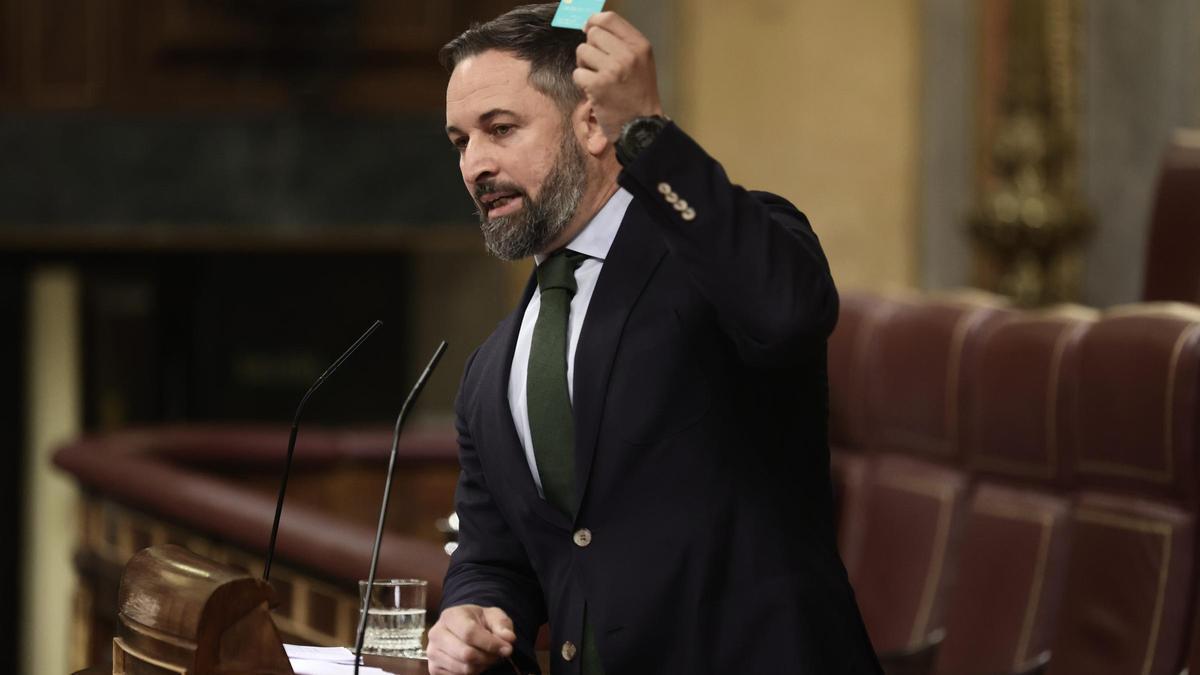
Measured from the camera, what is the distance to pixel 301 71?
5844 millimetres

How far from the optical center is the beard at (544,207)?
1659 mm

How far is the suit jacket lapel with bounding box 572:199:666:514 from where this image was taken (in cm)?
157

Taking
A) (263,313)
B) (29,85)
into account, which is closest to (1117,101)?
(263,313)

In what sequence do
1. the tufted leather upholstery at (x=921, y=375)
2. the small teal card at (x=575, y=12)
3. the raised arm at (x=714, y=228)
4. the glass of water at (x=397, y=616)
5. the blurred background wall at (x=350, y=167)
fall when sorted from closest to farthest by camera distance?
the raised arm at (x=714, y=228), the small teal card at (x=575, y=12), the glass of water at (x=397, y=616), the tufted leather upholstery at (x=921, y=375), the blurred background wall at (x=350, y=167)

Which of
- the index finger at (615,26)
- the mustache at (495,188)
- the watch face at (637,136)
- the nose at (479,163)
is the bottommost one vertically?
the mustache at (495,188)

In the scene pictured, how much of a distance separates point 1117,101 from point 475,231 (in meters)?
2.25

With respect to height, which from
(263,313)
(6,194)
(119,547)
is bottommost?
(119,547)

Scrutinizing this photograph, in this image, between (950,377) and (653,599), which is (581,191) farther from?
(950,377)

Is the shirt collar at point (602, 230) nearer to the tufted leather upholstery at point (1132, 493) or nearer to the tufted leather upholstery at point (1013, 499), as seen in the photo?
the tufted leather upholstery at point (1132, 493)

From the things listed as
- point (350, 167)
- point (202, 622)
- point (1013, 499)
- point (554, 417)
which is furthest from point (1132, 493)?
point (350, 167)

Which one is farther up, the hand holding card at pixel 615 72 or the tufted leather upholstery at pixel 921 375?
the hand holding card at pixel 615 72

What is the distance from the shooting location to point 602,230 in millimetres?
1694

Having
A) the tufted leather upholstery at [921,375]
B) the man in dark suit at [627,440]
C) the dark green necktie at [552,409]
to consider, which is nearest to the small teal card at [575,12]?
the man in dark suit at [627,440]

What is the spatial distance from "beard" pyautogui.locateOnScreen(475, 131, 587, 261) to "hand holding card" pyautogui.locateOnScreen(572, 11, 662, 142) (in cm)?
23
